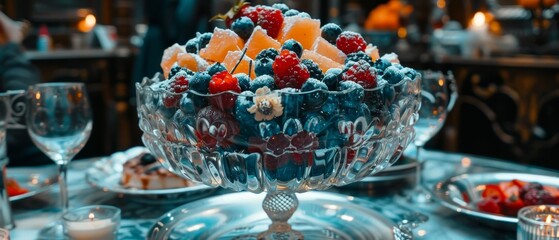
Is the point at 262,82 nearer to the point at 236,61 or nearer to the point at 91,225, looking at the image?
the point at 236,61

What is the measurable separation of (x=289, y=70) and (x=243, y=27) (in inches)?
6.2

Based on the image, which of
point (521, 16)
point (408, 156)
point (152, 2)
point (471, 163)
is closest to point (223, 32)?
point (408, 156)

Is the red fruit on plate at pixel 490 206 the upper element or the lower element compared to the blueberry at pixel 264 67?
lower

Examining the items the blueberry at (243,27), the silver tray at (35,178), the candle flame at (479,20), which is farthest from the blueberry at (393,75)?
the candle flame at (479,20)

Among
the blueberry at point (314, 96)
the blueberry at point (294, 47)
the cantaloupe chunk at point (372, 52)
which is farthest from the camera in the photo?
the cantaloupe chunk at point (372, 52)

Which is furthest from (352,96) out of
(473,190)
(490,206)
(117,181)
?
(117,181)

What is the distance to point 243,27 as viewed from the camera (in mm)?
913

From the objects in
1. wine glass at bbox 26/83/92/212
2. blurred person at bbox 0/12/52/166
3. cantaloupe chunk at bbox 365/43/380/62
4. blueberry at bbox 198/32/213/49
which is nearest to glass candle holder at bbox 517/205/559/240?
cantaloupe chunk at bbox 365/43/380/62

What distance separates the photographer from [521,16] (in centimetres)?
423

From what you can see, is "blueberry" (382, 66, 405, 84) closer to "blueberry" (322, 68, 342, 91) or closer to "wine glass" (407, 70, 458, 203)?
"blueberry" (322, 68, 342, 91)

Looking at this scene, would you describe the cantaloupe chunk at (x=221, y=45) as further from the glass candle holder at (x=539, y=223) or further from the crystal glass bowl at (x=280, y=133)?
the glass candle holder at (x=539, y=223)

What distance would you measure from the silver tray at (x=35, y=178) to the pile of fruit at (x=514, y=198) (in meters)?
0.83

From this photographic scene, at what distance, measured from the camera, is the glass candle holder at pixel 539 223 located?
80 cm

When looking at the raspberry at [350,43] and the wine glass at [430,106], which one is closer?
the raspberry at [350,43]
